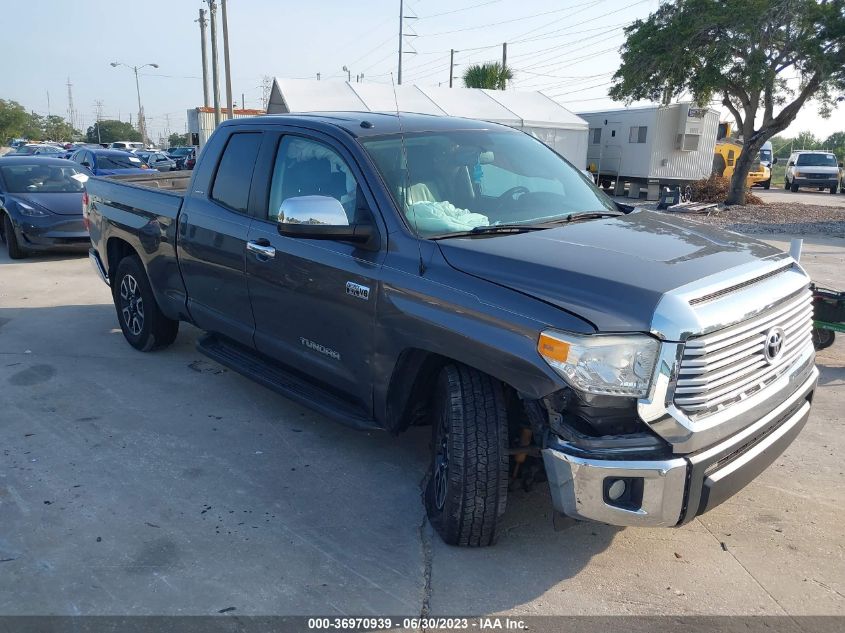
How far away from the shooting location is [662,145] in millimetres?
25391

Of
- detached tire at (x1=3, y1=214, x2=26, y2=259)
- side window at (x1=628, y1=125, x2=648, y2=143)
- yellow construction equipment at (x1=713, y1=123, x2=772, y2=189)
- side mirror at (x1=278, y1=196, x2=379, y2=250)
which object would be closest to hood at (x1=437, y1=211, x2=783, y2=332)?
side mirror at (x1=278, y1=196, x2=379, y2=250)

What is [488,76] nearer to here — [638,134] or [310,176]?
[638,134]

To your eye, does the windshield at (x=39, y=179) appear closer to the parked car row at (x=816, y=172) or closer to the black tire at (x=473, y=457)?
the black tire at (x=473, y=457)

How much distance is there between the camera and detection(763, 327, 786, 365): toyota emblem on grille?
10.1 feet

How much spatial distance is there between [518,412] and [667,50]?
2113cm

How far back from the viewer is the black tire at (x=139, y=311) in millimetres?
5902

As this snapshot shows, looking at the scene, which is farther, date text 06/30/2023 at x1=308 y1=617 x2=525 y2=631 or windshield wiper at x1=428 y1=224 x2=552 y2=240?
windshield wiper at x1=428 y1=224 x2=552 y2=240

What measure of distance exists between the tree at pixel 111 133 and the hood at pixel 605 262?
110 meters

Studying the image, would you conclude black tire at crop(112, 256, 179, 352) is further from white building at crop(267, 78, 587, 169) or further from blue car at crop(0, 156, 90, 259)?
white building at crop(267, 78, 587, 169)

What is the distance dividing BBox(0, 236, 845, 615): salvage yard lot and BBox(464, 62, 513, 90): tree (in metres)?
29.0

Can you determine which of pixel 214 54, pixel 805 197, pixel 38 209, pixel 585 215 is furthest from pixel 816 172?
pixel 585 215

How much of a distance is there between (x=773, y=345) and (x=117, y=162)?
16.1m

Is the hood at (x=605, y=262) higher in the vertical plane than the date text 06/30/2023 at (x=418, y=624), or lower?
higher

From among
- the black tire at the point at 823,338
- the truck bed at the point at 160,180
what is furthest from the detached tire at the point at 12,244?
the black tire at the point at 823,338
